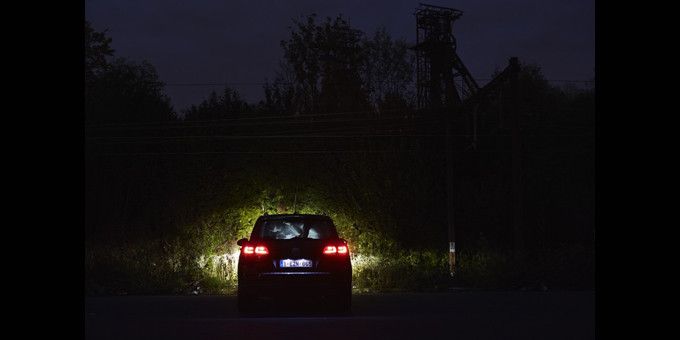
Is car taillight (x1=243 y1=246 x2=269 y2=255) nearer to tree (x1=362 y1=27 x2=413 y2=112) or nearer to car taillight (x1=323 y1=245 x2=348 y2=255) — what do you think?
car taillight (x1=323 y1=245 x2=348 y2=255)

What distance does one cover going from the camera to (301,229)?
15.1 metres

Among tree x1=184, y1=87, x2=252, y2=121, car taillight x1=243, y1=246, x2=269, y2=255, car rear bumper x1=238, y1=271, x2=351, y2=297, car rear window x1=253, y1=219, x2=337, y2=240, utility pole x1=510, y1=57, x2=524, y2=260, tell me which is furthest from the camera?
tree x1=184, y1=87, x2=252, y2=121

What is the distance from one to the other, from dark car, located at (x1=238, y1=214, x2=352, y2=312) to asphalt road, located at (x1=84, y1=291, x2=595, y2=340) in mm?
402

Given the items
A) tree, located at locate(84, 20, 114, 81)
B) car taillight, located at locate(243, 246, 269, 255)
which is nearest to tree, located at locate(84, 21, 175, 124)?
tree, located at locate(84, 20, 114, 81)

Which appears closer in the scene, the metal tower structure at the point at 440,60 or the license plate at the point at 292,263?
the license plate at the point at 292,263

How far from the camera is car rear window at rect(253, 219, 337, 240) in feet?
48.3

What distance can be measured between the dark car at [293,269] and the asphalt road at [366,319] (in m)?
0.40

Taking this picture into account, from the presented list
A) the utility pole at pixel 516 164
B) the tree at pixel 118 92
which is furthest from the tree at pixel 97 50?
the utility pole at pixel 516 164

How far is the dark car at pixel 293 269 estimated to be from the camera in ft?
46.7

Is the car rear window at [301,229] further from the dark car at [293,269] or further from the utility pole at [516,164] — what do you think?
the utility pole at [516,164]

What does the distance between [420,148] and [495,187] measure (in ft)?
10.5

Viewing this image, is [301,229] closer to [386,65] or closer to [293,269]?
[293,269]

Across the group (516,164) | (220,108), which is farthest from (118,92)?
(516,164)

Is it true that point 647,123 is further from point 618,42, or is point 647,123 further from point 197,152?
point 197,152
